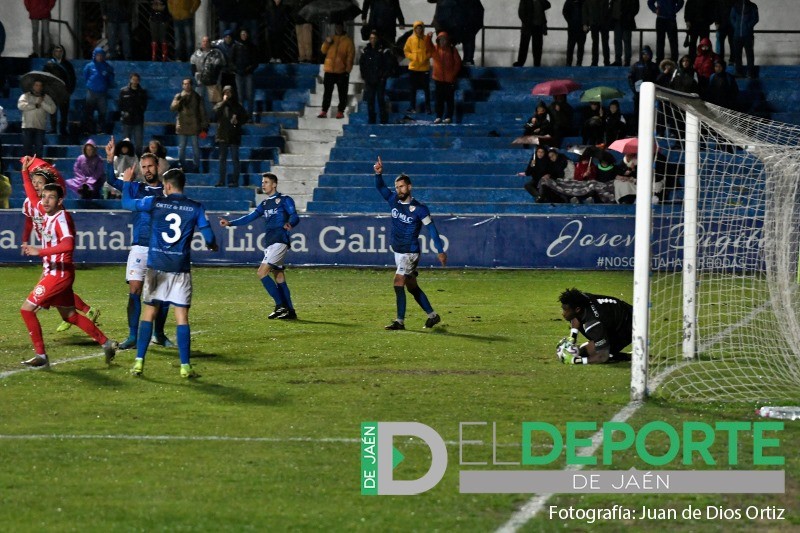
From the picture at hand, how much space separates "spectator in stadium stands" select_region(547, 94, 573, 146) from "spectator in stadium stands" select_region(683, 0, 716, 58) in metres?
3.54

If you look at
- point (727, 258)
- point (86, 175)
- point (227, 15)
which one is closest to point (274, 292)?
point (727, 258)

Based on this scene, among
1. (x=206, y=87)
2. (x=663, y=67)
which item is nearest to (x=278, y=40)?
(x=206, y=87)

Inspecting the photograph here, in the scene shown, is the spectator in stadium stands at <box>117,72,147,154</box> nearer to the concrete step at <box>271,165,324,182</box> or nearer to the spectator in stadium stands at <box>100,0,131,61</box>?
the concrete step at <box>271,165,324,182</box>

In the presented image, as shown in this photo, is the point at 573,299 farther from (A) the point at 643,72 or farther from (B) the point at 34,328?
(A) the point at 643,72

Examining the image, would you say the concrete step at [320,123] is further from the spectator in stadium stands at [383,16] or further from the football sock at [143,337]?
the football sock at [143,337]

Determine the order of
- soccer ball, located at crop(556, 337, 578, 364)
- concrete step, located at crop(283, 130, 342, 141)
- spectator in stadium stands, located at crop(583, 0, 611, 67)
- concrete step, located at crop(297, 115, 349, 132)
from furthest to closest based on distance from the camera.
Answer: concrete step, located at crop(297, 115, 349, 132) → concrete step, located at crop(283, 130, 342, 141) → spectator in stadium stands, located at crop(583, 0, 611, 67) → soccer ball, located at crop(556, 337, 578, 364)

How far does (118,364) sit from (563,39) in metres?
22.5

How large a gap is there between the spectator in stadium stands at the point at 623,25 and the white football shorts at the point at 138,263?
1864cm

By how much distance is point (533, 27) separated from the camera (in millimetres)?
31953

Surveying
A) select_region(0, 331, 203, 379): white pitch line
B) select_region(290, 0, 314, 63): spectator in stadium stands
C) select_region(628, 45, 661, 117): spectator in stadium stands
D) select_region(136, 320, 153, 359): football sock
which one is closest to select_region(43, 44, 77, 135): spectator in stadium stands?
select_region(290, 0, 314, 63): spectator in stadium stands

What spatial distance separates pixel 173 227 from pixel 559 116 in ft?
58.9

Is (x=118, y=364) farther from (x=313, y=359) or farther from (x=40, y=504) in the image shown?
(x=40, y=504)

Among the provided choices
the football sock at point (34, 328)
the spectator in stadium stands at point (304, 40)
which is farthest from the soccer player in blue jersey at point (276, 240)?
the spectator in stadium stands at point (304, 40)

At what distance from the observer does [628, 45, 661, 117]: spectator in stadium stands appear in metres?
29.2
